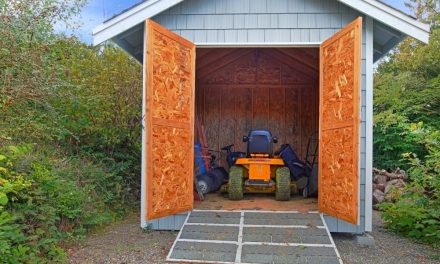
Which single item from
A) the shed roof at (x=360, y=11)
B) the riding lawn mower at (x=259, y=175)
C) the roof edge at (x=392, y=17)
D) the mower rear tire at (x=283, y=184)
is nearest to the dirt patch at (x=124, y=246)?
the riding lawn mower at (x=259, y=175)

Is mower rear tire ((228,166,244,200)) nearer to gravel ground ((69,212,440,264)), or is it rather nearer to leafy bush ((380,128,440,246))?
gravel ground ((69,212,440,264))

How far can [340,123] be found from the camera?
16.3 feet

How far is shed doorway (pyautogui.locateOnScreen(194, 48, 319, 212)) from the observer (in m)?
8.79

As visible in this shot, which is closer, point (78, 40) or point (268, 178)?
point (268, 178)

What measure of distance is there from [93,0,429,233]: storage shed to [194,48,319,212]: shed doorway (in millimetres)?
2614

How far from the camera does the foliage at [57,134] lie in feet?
13.5

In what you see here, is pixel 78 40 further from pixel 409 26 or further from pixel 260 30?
pixel 409 26

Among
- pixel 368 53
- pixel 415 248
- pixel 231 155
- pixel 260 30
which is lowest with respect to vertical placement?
pixel 415 248

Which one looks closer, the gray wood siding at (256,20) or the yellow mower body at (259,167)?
the gray wood siding at (256,20)

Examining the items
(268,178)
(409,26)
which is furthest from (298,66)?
(409,26)

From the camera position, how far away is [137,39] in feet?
20.3

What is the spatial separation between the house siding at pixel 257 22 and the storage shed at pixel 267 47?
0.04 ft

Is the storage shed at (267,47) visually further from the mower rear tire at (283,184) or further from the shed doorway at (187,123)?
the mower rear tire at (283,184)

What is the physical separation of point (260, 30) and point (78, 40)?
4.83m
